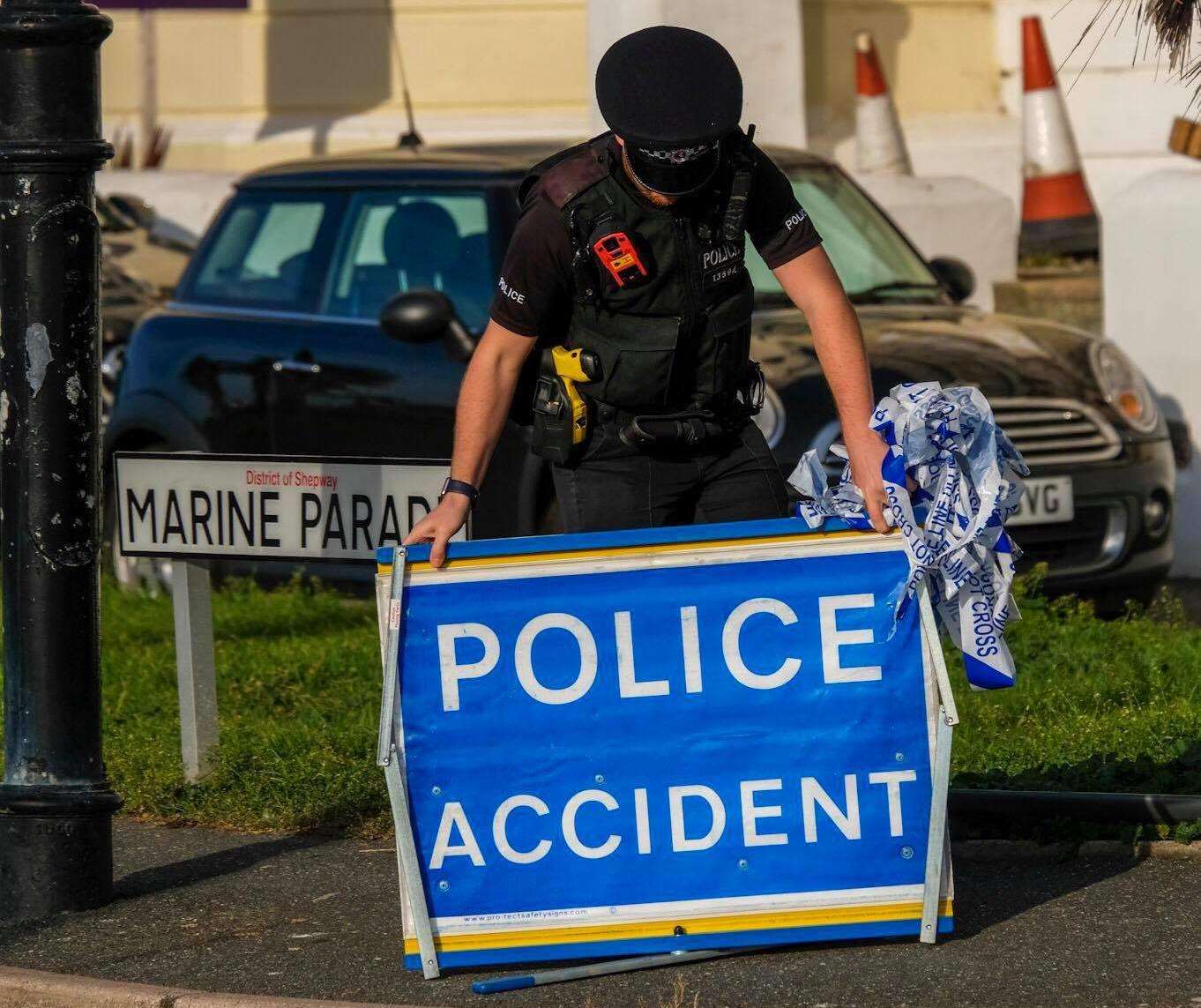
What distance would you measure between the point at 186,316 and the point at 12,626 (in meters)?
4.00

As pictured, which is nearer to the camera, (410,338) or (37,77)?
(37,77)

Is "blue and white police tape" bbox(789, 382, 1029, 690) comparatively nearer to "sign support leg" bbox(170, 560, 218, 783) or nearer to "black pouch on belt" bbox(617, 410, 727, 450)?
"black pouch on belt" bbox(617, 410, 727, 450)

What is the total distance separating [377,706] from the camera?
6.89 metres

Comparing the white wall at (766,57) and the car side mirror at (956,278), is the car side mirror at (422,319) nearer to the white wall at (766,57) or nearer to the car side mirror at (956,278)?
the car side mirror at (956,278)

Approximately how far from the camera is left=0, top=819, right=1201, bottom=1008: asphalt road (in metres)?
4.42

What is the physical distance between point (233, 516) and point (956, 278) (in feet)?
13.1

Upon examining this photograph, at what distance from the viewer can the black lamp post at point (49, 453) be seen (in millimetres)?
5090

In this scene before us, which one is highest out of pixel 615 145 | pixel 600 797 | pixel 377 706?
pixel 615 145

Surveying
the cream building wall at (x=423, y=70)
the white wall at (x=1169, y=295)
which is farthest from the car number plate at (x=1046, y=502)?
the cream building wall at (x=423, y=70)

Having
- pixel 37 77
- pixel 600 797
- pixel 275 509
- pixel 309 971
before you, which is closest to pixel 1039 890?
pixel 600 797

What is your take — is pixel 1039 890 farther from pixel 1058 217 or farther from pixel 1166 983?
pixel 1058 217

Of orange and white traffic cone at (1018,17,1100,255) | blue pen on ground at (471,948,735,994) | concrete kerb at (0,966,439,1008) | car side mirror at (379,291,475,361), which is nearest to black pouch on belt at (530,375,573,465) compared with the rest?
blue pen on ground at (471,948,735,994)

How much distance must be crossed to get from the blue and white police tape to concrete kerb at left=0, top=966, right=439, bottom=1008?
53.0 inches

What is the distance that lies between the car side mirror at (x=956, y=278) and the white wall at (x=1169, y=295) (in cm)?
98
